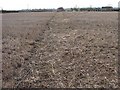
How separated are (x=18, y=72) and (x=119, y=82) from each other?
3966mm

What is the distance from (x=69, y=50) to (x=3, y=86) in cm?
775

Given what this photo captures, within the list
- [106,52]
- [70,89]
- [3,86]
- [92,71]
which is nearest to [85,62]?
[92,71]

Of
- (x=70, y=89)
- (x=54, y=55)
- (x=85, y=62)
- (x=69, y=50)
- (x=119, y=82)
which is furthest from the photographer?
(x=69, y=50)

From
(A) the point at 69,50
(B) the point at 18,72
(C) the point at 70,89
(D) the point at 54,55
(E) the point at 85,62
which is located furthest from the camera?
(A) the point at 69,50

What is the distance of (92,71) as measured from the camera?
1312cm

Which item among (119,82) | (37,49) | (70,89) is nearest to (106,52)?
(37,49)

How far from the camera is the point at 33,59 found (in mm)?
15477

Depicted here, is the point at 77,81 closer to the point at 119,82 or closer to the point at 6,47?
the point at 119,82

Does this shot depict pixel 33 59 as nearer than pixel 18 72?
No

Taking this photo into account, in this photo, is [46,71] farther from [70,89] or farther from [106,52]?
[106,52]

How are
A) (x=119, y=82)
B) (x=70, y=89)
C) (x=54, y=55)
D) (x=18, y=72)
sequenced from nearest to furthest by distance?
(x=70, y=89) → (x=119, y=82) → (x=18, y=72) → (x=54, y=55)

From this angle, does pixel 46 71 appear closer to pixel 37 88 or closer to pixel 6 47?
pixel 37 88

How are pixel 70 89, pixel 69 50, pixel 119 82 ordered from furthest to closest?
pixel 69 50 < pixel 119 82 < pixel 70 89

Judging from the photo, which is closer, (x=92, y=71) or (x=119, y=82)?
(x=119, y=82)
